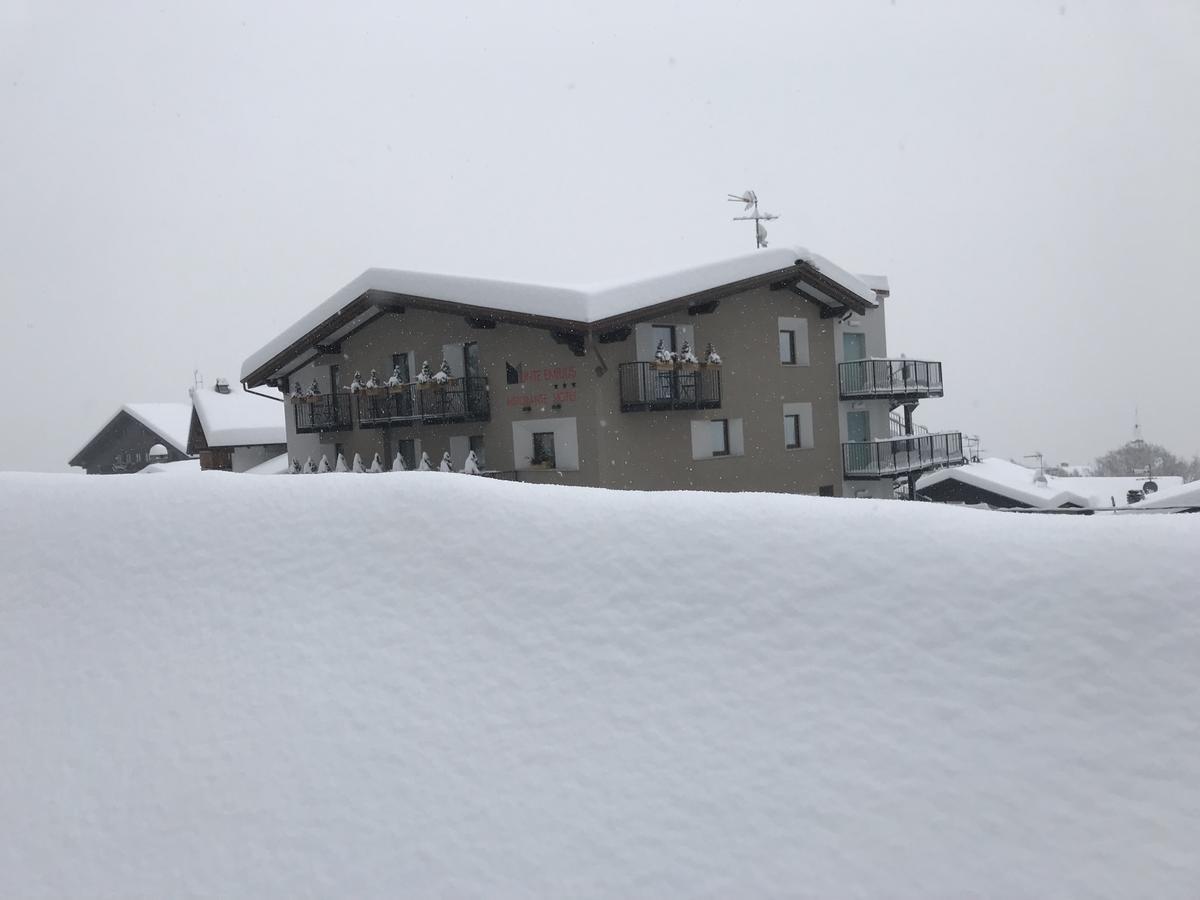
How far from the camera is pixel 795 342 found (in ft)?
78.7

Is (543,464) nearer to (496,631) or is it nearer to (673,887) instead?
(496,631)

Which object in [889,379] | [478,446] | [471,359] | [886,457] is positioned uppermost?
[471,359]

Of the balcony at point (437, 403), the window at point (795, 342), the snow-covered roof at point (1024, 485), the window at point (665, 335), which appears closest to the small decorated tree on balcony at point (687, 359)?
the window at point (665, 335)

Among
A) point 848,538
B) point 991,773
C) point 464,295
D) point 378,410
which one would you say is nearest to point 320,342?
point 378,410

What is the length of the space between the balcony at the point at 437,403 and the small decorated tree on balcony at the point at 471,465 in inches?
34.9

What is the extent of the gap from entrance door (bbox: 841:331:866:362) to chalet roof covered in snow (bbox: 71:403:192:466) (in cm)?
2724

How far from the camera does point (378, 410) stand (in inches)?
941

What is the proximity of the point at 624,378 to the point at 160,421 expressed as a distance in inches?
1172

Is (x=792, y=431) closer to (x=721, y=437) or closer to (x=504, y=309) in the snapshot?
(x=721, y=437)

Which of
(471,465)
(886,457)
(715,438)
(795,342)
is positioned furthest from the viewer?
(886,457)

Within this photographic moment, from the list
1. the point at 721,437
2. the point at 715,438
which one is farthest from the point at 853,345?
the point at 715,438

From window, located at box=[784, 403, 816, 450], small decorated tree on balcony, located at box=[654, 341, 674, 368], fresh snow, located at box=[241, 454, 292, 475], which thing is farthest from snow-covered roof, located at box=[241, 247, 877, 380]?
fresh snow, located at box=[241, 454, 292, 475]

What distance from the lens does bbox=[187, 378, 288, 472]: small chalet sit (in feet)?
113

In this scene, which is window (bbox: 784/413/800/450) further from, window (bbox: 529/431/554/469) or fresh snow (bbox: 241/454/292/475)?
fresh snow (bbox: 241/454/292/475)
